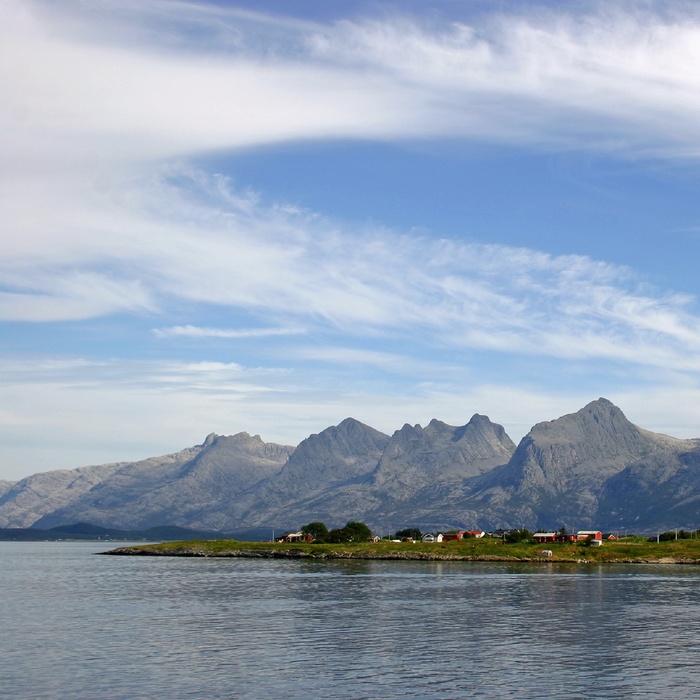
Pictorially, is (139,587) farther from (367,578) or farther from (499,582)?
(499,582)

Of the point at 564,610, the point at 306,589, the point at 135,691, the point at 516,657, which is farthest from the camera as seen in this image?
the point at 306,589

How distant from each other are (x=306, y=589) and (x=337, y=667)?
240 feet

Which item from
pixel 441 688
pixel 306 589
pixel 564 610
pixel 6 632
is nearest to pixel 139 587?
pixel 306 589

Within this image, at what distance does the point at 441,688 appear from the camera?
5706 centimetres

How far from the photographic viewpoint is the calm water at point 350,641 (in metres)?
57.8

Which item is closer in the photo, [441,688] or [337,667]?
[441,688]

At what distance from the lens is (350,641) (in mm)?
77938

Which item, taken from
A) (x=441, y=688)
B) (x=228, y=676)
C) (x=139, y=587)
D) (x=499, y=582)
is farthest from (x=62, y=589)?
(x=441, y=688)

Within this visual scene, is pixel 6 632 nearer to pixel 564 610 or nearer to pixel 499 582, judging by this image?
pixel 564 610

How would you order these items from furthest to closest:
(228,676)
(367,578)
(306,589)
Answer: (367,578)
(306,589)
(228,676)

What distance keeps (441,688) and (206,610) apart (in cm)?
5353

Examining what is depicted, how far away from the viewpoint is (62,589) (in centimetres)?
13962

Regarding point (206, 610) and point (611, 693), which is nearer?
point (611, 693)

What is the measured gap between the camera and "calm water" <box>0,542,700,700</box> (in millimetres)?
57750
